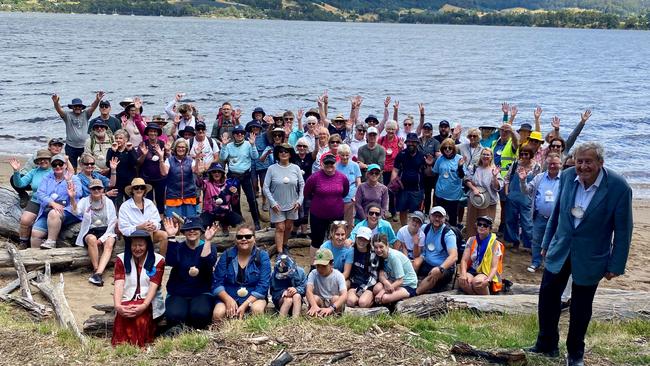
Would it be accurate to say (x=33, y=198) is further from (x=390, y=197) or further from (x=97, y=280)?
(x=390, y=197)

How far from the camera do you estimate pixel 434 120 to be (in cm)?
3266

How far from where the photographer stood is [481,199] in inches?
452

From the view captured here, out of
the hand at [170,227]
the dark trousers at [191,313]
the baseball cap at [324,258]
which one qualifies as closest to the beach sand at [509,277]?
the hand at [170,227]

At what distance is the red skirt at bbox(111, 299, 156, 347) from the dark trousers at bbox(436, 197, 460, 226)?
19.6 ft

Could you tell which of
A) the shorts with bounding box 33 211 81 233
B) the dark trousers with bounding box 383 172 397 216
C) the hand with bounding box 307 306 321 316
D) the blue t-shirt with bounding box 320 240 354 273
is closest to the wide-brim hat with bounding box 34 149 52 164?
the shorts with bounding box 33 211 81 233

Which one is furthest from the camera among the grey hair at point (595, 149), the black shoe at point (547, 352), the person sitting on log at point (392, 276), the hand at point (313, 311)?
the person sitting on log at point (392, 276)

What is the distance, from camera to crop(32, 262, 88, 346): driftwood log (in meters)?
7.68

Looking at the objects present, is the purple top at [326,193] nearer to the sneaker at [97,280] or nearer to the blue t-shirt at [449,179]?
the blue t-shirt at [449,179]

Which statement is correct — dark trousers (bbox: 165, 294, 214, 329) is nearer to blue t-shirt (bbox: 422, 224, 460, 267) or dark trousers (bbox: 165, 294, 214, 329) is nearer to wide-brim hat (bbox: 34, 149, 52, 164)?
blue t-shirt (bbox: 422, 224, 460, 267)

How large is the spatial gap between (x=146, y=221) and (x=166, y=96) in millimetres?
28381

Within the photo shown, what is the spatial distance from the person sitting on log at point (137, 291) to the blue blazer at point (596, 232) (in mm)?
4663

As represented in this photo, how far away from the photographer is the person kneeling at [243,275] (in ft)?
27.4

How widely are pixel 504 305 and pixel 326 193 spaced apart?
340 centimetres

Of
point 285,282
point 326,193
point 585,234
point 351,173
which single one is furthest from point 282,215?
point 585,234
